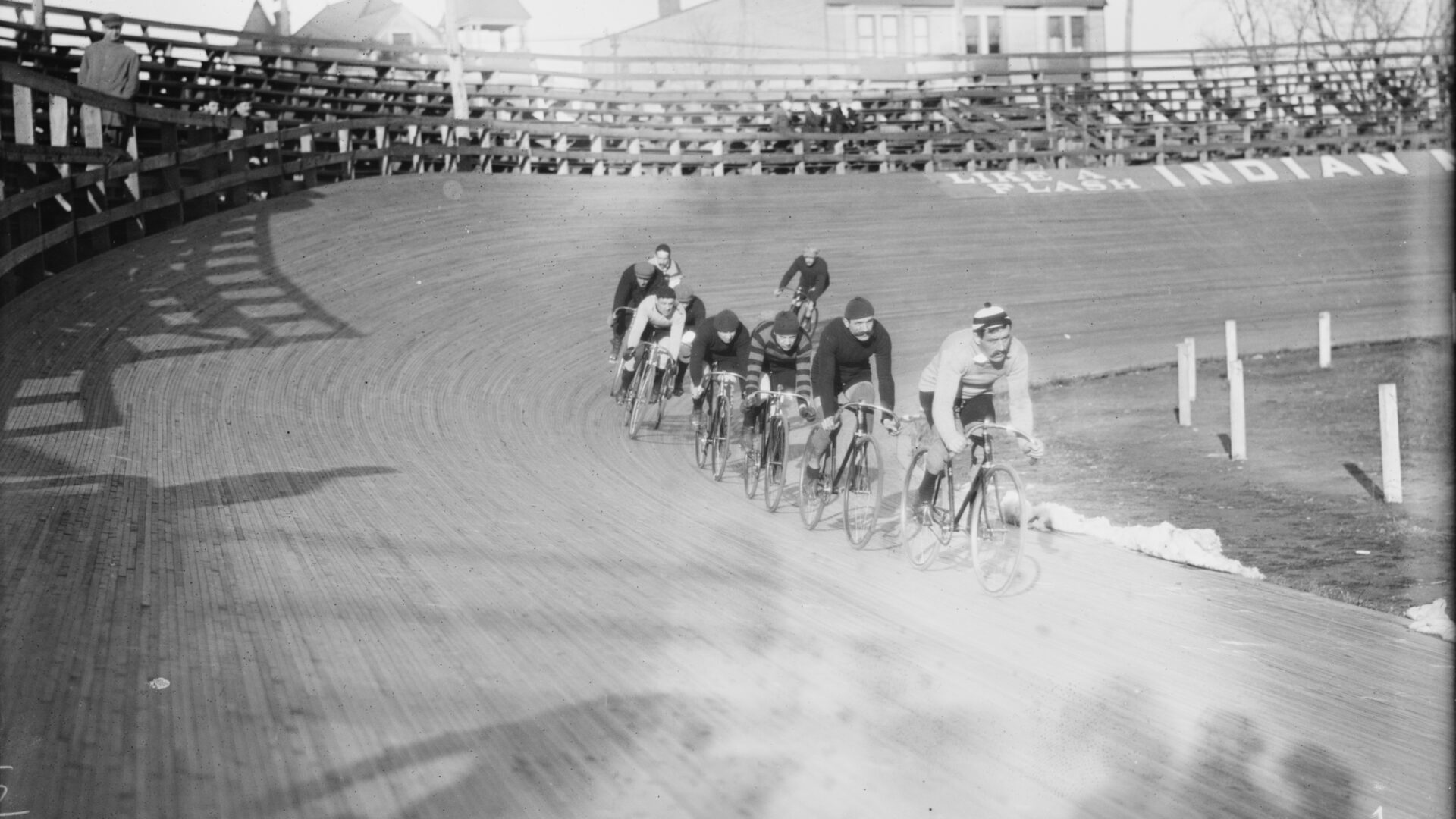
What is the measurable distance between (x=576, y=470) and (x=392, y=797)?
25.4 ft

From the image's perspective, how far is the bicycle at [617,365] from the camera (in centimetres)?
1544

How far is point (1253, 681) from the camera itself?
6.64 meters

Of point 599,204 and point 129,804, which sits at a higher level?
point 599,204

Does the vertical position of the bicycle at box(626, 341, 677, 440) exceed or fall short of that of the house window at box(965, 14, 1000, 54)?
it falls short

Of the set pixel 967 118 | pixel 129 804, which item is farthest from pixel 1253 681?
pixel 967 118

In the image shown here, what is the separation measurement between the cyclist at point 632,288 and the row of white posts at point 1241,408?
6.18 meters

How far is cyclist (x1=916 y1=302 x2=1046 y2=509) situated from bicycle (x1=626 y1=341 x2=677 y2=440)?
5777mm

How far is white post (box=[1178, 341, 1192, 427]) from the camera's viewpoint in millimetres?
17281

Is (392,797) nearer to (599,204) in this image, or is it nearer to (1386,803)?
(1386,803)

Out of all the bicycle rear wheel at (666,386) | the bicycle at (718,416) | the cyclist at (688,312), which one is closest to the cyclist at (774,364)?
the bicycle at (718,416)

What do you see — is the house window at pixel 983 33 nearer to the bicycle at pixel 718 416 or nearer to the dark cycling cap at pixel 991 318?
the bicycle at pixel 718 416

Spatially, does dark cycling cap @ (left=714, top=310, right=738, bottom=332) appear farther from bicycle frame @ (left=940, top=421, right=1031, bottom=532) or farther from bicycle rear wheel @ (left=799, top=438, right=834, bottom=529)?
bicycle frame @ (left=940, top=421, right=1031, bottom=532)

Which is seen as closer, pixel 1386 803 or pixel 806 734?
pixel 1386 803

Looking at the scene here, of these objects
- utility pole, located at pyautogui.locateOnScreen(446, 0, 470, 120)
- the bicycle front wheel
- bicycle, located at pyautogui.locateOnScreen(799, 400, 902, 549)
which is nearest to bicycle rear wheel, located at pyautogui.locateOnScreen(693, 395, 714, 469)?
the bicycle front wheel
